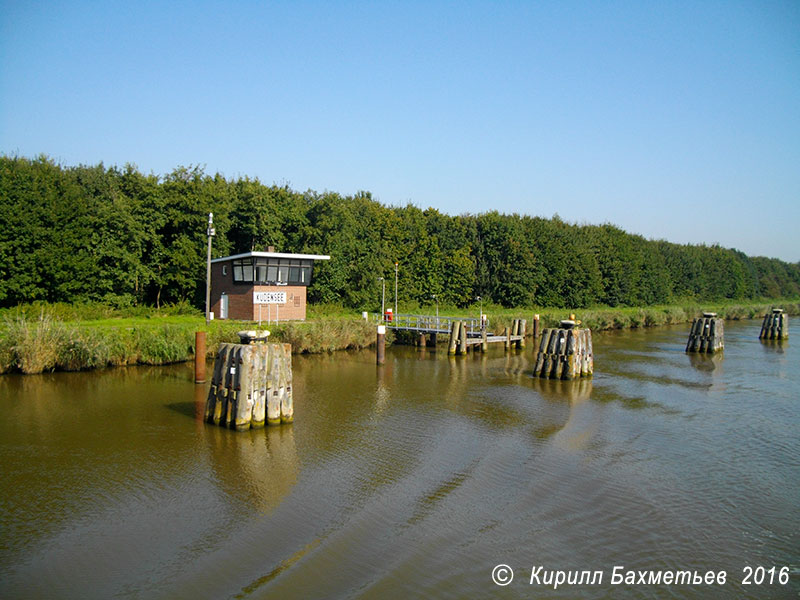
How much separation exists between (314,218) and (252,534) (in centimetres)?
3711

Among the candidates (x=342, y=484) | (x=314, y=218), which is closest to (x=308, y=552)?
(x=342, y=484)

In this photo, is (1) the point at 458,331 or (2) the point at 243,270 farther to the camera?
(2) the point at 243,270

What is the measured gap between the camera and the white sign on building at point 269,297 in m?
34.9

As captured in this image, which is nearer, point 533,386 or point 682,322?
point 533,386

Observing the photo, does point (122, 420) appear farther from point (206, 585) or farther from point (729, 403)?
point (729, 403)

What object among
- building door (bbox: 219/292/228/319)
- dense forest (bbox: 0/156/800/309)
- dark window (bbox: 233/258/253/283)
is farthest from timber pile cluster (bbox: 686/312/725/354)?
building door (bbox: 219/292/228/319)

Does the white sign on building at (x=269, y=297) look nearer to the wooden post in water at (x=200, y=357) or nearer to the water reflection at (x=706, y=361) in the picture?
the wooden post in water at (x=200, y=357)

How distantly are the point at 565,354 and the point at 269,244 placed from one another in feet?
84.0

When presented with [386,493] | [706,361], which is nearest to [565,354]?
[706,361]

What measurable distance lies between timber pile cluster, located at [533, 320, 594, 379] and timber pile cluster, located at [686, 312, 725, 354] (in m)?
12.9

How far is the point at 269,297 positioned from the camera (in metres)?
35.3

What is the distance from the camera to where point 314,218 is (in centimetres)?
4538

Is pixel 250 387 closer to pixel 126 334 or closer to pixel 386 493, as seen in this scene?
pixel 386 493

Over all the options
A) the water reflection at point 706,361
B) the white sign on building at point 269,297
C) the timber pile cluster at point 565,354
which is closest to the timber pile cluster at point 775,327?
the water reflection at point 706,361
